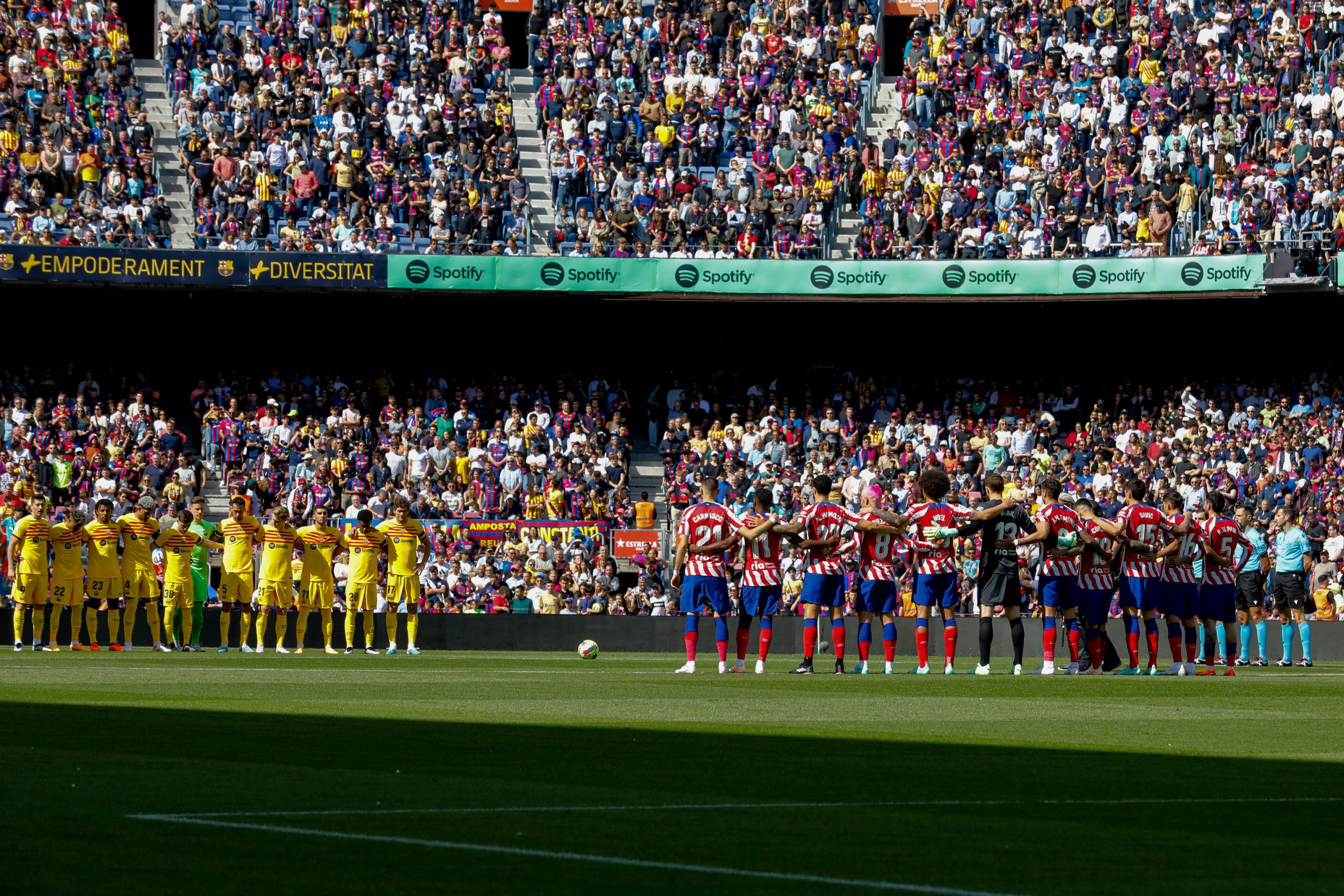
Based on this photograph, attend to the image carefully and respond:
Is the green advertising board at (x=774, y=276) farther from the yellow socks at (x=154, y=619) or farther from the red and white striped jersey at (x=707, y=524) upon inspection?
the red and white striped jersey at (x=707, y=524)

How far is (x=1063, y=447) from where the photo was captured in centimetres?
3953

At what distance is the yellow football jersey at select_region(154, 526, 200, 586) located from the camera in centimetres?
2738

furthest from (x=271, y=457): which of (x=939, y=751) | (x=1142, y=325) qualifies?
(x=939, y=751)

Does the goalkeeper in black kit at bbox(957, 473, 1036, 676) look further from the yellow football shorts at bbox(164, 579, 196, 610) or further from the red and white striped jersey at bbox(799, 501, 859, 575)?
the yellow football shorts at bbox(164, 579, 196, 610)

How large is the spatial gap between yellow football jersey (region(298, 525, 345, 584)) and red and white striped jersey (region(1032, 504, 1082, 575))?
35.1 feet

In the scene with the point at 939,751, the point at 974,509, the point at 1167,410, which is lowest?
the point at 939,751

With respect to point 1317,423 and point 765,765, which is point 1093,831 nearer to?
point 765,765

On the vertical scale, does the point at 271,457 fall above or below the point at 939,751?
above

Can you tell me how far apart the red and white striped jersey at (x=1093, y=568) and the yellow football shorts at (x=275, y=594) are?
11.9m

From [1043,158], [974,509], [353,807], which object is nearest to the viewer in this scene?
[353,807]

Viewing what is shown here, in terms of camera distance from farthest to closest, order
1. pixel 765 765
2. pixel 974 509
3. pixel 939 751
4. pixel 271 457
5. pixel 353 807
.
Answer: pixel 271 457 < pixel 974 509 < pixel 939 751 < pixel 765 765 < pixel 353 807

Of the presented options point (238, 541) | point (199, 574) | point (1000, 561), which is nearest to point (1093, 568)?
point (1000, 561)

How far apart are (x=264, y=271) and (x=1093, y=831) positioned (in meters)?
33.5

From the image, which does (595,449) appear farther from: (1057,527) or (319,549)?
(1057,527)
